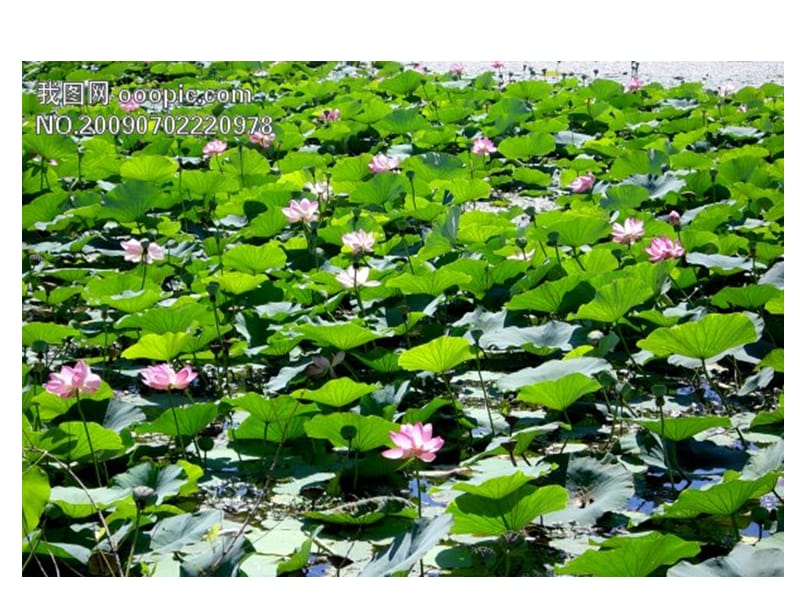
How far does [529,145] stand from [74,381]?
2.38 metres

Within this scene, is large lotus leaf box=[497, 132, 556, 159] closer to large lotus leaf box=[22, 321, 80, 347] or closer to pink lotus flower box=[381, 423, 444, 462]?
large lotus leaf box=[22, 321, 80, 347]

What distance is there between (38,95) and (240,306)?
4.32 feet

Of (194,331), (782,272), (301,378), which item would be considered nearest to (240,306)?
(194,331)

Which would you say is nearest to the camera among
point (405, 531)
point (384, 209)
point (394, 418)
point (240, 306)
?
point (405, 531)

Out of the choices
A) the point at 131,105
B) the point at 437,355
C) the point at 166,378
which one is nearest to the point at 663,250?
the point at 437,355

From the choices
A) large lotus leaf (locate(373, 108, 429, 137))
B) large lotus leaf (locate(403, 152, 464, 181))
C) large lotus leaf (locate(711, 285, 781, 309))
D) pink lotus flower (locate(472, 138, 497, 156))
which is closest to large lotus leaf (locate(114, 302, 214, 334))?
large lotus leaf (locate(711, 285, 781, 309))

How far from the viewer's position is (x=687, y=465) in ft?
5.67

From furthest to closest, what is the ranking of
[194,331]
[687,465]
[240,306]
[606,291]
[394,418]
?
[240,306], [194,331], [606,291], [394,418], [687,465]

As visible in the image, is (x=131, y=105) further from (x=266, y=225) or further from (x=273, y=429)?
(x=273, y=429)

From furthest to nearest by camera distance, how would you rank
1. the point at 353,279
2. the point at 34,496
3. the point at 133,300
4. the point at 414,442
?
the point at 353,279 → the point at 133,300 → the point at 414,442 → the point at 34,496

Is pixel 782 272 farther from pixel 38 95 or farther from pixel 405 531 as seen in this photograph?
pixel 38 95

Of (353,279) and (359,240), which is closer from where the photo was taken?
(353,279)

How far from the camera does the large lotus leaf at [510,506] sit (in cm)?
144

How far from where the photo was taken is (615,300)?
2.06m
